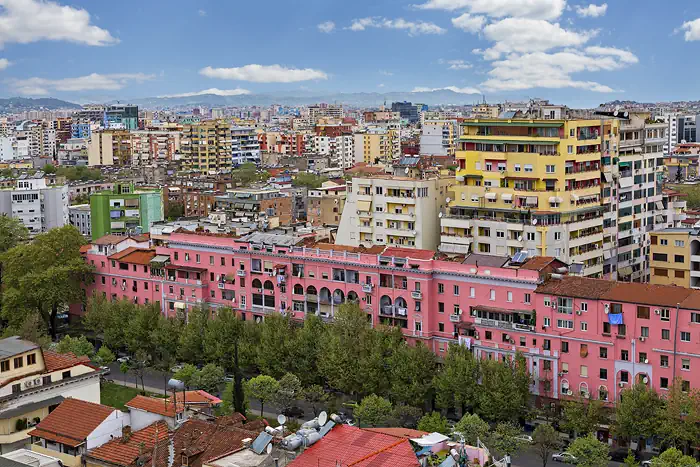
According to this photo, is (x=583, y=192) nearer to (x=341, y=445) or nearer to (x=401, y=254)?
(x=401, y=254)

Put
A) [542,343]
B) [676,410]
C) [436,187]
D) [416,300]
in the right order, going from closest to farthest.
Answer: [676,410]
[542,343]
[416,300]
[436,187]

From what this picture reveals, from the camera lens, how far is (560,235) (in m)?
56.6

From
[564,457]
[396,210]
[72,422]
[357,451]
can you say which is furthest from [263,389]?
[357,451]

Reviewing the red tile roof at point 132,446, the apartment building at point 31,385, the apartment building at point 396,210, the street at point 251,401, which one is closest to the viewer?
the red tile roof at point 132,446

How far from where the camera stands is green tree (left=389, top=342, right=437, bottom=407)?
154 ft

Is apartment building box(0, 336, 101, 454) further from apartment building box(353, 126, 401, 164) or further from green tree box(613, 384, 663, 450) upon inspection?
apartment building box(353, 126, 401, 164)

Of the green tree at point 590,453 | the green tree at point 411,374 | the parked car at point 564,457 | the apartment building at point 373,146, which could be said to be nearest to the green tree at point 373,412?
the green tree at point 411,374

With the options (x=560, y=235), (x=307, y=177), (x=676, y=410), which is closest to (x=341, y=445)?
(x=676, y=410)

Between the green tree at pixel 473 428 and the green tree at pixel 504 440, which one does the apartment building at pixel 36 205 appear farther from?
the green tree at pixel 504 440

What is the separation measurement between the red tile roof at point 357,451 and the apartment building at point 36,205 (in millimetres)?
72755

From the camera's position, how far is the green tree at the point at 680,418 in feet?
131

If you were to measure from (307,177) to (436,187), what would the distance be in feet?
192

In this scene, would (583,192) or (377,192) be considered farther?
(377,192)

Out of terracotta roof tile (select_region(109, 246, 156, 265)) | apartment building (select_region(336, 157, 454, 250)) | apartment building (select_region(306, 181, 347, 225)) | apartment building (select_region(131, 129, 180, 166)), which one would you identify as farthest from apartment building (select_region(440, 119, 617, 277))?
apartment building (select_region(131, 129, 180, 166))
